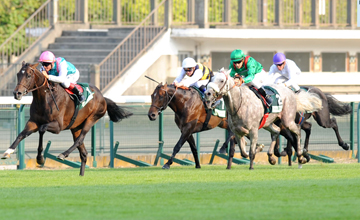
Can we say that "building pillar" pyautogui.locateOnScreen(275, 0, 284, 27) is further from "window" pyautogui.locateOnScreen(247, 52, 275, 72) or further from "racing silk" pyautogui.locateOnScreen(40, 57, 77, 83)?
"racing silk" pyautogui.locateOnScreen(40, 57, 77, 83)

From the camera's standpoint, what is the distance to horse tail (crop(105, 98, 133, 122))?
1320cm

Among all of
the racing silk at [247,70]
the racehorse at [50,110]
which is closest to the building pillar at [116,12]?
the racehorse at [50,110]

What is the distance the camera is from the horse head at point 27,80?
10679mm

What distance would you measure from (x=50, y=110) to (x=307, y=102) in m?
A: 4.42

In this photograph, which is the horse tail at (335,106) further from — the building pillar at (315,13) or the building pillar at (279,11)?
the building pillar at (315,13)

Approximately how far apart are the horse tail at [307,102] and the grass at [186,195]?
6.49 ft

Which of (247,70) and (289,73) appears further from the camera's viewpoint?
(289,73)

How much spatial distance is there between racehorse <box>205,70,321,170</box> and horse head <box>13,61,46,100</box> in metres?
2.42

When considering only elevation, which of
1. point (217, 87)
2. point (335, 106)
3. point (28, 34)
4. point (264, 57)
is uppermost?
point (28, 34)

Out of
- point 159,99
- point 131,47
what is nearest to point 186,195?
point 159,99

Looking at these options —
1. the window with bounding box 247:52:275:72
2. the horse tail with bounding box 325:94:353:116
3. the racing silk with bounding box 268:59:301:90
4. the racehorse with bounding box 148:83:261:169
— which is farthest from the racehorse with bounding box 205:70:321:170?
the window with bounding box 247:52:275:72

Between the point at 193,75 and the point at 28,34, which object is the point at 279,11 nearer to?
the point at 28,34

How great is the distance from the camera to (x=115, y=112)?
13.3m

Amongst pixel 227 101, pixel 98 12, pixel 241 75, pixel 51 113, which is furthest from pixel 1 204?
pixel 98 12
